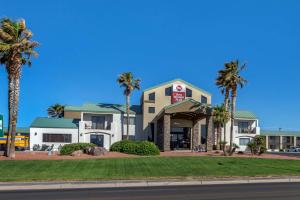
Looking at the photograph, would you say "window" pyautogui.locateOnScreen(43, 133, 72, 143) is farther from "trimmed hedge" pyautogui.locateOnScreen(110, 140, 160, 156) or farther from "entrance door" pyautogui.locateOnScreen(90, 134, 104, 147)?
"trimmed hedge" pyautogui.locateOnScreen(110, 140, 160, 156)

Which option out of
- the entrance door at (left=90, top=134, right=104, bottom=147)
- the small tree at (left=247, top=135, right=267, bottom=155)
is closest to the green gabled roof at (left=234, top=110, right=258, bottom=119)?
the small tree at (left=247, top=135, right=267, bottom=155)

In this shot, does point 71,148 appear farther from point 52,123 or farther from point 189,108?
point 52,123

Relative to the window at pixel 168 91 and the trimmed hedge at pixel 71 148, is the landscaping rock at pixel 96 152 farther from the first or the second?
the window at pixel 168 91

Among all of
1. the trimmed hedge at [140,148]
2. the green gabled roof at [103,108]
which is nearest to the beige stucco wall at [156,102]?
the green gabled roof at [103,108]

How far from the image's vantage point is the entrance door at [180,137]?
5555cm

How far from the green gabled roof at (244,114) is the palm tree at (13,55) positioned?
37584 millimetres

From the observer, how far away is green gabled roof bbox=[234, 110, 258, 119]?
6181 centimetres

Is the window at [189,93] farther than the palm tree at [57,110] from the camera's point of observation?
No

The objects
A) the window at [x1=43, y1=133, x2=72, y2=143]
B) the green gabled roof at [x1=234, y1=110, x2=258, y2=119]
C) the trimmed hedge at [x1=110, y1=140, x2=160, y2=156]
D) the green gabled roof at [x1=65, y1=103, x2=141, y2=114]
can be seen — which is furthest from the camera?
the green gabled roof at [x1=234, y1=110, x2=258, y2=119]

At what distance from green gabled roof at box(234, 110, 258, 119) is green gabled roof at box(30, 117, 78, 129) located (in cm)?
2553

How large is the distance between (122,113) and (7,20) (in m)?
26.9

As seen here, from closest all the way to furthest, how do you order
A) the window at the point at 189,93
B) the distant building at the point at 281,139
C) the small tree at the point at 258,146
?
1. the small tree at the point at 258,146
2. the window at the point at 189,93
3. the distant building at the point at 281,139

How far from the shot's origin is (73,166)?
1057 inches

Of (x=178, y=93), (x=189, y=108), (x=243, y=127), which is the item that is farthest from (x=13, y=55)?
(x=243, y=127)
